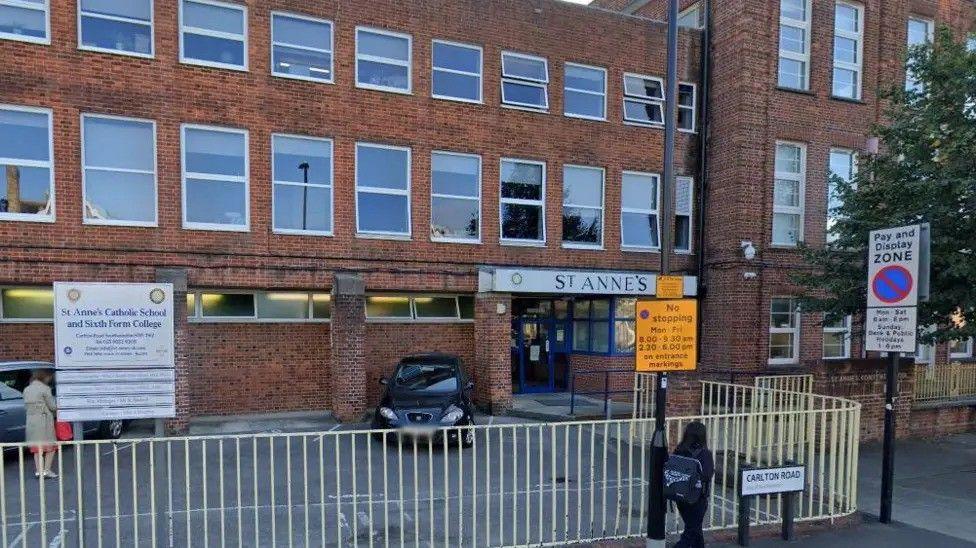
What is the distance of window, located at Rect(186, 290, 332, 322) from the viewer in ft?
40.7

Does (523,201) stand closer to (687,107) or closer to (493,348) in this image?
(493,348)

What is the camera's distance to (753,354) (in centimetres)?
1472

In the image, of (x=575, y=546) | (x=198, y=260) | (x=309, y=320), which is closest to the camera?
(x=575, y=546)

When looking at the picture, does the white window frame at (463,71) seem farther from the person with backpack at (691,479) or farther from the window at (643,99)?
the person with backpack at (691,479)

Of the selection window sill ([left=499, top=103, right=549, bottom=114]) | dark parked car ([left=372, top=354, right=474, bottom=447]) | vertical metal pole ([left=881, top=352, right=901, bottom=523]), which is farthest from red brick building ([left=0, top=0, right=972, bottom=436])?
vertical metal pole ([left=881, top=352, right=901, bottom=523])

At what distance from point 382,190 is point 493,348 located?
4288mm

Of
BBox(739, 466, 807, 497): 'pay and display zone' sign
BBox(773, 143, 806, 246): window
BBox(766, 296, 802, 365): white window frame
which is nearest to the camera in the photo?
BBox(739, 466, 807, 497): 'pay and display zone' sign

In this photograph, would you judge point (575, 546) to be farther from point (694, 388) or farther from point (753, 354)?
point (753, 354)

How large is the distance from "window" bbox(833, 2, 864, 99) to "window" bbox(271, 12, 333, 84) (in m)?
12.8

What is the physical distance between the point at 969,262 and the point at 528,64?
964cm

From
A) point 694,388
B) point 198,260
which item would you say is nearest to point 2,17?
point 198,260

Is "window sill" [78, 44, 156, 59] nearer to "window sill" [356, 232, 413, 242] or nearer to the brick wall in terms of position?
"window sill" [356, 232, 413, 242]

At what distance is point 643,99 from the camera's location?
50.7 feet

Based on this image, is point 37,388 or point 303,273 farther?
point 303,273
